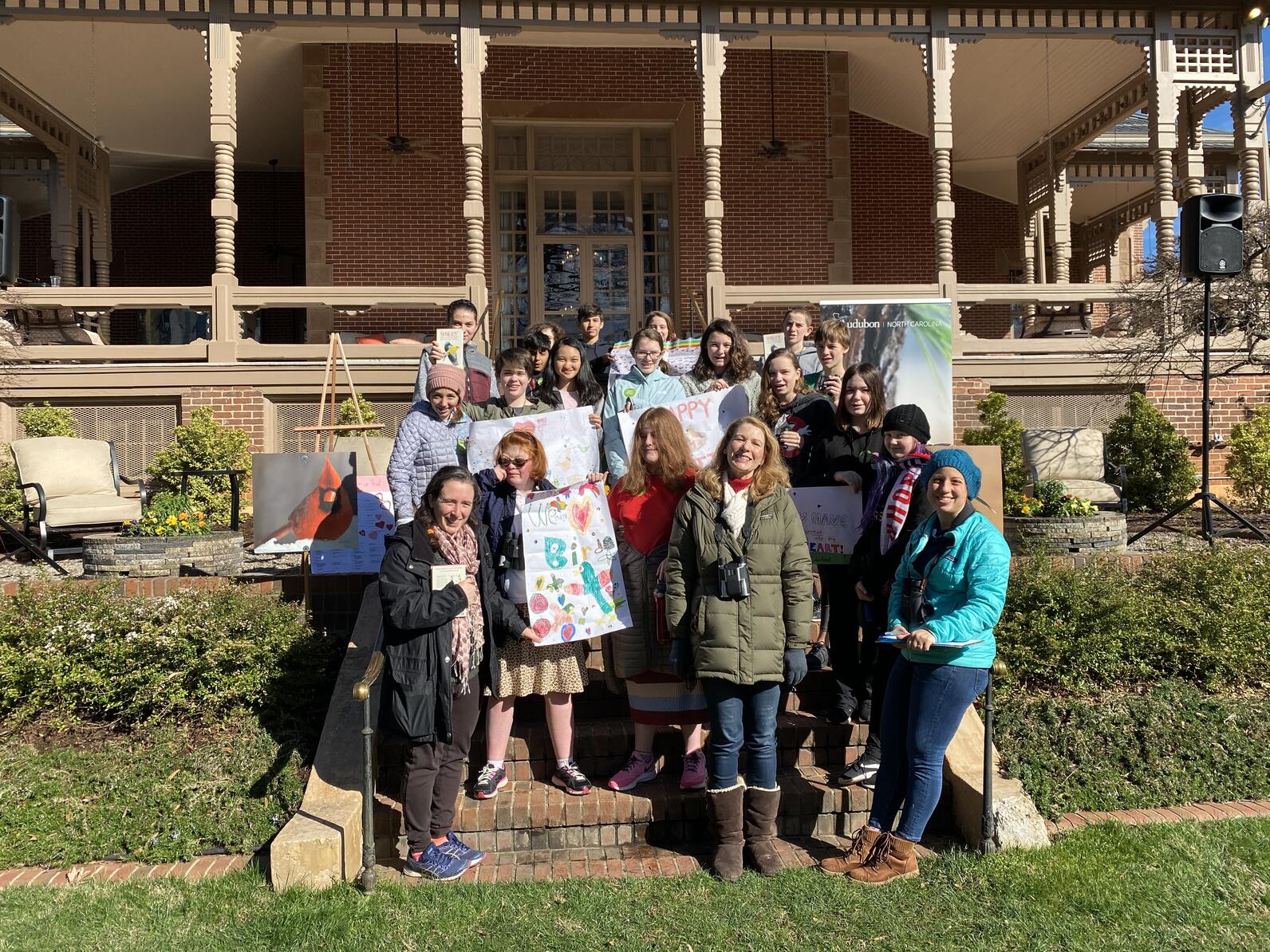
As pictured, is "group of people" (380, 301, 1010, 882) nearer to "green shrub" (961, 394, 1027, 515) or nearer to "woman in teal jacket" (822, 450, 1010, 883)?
"woman in teal jacket" (822, 450, 1010, 883)

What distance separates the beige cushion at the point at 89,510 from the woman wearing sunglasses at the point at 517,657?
5034mm

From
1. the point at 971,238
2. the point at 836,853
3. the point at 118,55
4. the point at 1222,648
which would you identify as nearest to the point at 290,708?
the point at 836,853

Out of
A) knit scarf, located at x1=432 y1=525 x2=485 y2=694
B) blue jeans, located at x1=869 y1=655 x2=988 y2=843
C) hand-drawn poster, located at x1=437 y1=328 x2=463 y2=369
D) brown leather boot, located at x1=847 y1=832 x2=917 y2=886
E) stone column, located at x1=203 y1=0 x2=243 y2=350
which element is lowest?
brown leather boot, located at x1=847 y1=832 x2=917 y2=886

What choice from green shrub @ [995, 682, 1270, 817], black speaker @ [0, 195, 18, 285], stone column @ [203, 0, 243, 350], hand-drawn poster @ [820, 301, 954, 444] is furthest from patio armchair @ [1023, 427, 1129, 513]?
black speaker @ [0, 195, 18, 285]

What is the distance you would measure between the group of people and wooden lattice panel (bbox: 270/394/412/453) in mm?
6512

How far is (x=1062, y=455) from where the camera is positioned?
31.7ft

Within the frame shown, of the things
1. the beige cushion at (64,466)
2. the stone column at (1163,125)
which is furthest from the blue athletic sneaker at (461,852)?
the stone column at (1163,125)

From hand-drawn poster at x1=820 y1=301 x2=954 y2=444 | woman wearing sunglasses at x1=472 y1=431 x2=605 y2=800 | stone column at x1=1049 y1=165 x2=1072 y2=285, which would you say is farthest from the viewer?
stone column at x1=1049 y1=165 x2=1072 y2=285

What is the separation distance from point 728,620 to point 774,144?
12.0 meters

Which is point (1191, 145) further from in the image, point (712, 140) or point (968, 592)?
point (968, 592)

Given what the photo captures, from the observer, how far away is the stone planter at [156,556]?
22.7 feet

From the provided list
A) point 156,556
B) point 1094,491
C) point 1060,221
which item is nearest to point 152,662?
point 156,556

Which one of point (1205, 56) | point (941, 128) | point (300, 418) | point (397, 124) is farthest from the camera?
point (397, 124)

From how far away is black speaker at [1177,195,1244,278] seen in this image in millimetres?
8133
